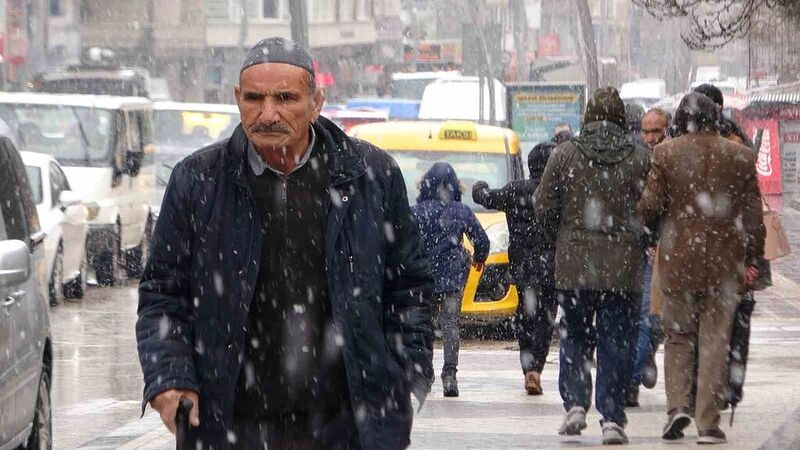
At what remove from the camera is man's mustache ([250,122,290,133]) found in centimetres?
433

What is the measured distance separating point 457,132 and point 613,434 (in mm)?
8134

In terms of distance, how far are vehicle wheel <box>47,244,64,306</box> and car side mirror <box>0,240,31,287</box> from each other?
29.9ft

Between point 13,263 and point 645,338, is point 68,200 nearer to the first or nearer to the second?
point 645,338

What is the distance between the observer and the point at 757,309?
59.2 feet

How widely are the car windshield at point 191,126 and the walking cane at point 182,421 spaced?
72.1ft

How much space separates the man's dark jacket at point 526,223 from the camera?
36.8 ft

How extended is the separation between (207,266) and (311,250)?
259 millimetres

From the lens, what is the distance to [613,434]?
866 cm

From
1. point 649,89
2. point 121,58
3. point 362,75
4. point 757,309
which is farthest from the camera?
point 362,75

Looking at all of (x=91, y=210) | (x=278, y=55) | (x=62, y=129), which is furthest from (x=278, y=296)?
(x=62, y=129)

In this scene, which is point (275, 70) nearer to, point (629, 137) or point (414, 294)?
point (414, 294)

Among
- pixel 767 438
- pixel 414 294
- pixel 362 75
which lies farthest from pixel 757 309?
pixel 362 75

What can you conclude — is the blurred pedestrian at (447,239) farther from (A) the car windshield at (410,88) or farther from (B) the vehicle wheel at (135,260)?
(A) the car windshield at (410,88)

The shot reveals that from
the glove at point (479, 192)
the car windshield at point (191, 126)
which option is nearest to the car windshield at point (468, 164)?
the glove at point (479, 192)
